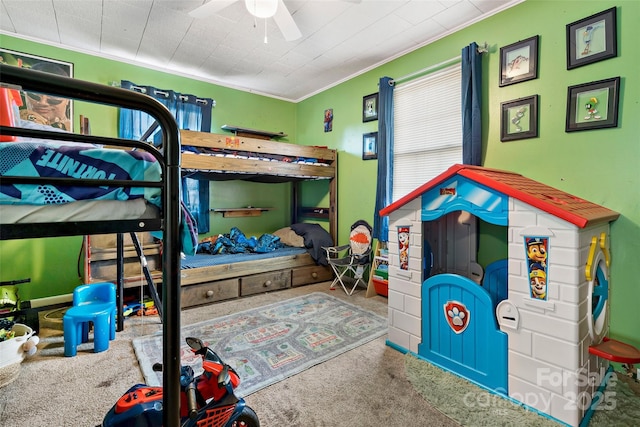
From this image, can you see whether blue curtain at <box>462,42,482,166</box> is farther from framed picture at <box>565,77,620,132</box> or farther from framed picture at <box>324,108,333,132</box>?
framed picture at <box>324,108,333,132</box>

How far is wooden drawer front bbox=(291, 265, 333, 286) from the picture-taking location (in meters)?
3.63

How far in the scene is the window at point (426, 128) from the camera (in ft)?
9.23

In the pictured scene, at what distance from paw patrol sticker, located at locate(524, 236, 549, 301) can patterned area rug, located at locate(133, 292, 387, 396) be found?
3.89 feet

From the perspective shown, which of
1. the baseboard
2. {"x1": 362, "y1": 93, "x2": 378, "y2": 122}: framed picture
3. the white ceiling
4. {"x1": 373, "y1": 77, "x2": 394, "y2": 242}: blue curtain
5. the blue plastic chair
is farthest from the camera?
{"x1": 362, "y1": 93, "x2": 378, "y2": 122}: framed picture

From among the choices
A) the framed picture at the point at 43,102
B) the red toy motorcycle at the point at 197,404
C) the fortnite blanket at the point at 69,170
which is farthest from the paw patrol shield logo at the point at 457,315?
the framed picture at the point at 43,102

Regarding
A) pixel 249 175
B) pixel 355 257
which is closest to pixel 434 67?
pixel 355 257

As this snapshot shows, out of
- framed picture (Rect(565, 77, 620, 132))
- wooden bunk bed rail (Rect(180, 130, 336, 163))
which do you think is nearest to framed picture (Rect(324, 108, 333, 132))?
wooden bunk bed rail (Rect(180, 130, 336, 163))

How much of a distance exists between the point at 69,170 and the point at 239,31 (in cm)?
239

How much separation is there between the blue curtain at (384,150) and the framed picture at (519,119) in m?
1.09

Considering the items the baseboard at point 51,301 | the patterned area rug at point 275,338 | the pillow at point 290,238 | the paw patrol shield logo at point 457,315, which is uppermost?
the pillow at point 290,238

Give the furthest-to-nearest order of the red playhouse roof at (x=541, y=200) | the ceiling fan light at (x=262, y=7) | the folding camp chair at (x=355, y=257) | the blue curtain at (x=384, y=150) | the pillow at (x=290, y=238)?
the pillow at (x=290, y=238) → the folding camp chair at (x=355, y=257) → the blue curtain at (x=384, y=150) → the ceiling fan light at (x=262, y=7) → the red playhouse roof at (x=541, y=200)

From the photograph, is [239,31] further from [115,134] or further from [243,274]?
[243,274]

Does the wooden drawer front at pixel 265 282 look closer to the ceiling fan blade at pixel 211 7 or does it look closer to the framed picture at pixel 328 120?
the framed picture at pixel 328 120

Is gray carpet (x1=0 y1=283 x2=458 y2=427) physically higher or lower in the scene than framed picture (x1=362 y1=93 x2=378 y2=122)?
lower
